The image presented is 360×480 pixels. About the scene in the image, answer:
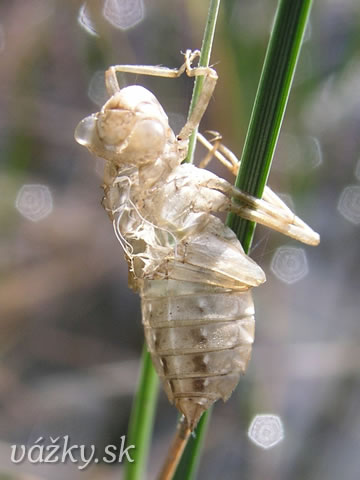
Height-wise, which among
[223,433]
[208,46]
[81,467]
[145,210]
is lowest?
[81,467]

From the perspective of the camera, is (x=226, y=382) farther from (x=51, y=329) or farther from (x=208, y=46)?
(x=51, y=329)

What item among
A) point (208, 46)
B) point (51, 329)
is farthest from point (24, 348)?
point (208, 46)

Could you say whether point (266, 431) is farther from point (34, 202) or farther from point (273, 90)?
point (273, 90)

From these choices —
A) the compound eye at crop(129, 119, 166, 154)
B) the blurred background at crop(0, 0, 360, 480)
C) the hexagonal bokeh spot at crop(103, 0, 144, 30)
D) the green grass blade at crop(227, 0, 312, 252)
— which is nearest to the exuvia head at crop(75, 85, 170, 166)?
the compound eye at crop(129, 119, 166, 154)

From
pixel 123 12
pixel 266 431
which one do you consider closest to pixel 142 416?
pixel 266 431

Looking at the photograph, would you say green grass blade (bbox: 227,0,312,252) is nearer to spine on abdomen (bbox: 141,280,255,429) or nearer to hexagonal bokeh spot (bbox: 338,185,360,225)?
spine on abdomen (bbox: 141,280,255,429)

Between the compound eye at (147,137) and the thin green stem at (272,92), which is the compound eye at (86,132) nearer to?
the compound eye at (147,137)

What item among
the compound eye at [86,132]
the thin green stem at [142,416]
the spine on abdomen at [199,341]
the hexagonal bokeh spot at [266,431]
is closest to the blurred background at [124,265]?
the hexagonal bokeh spot at [266,431]
